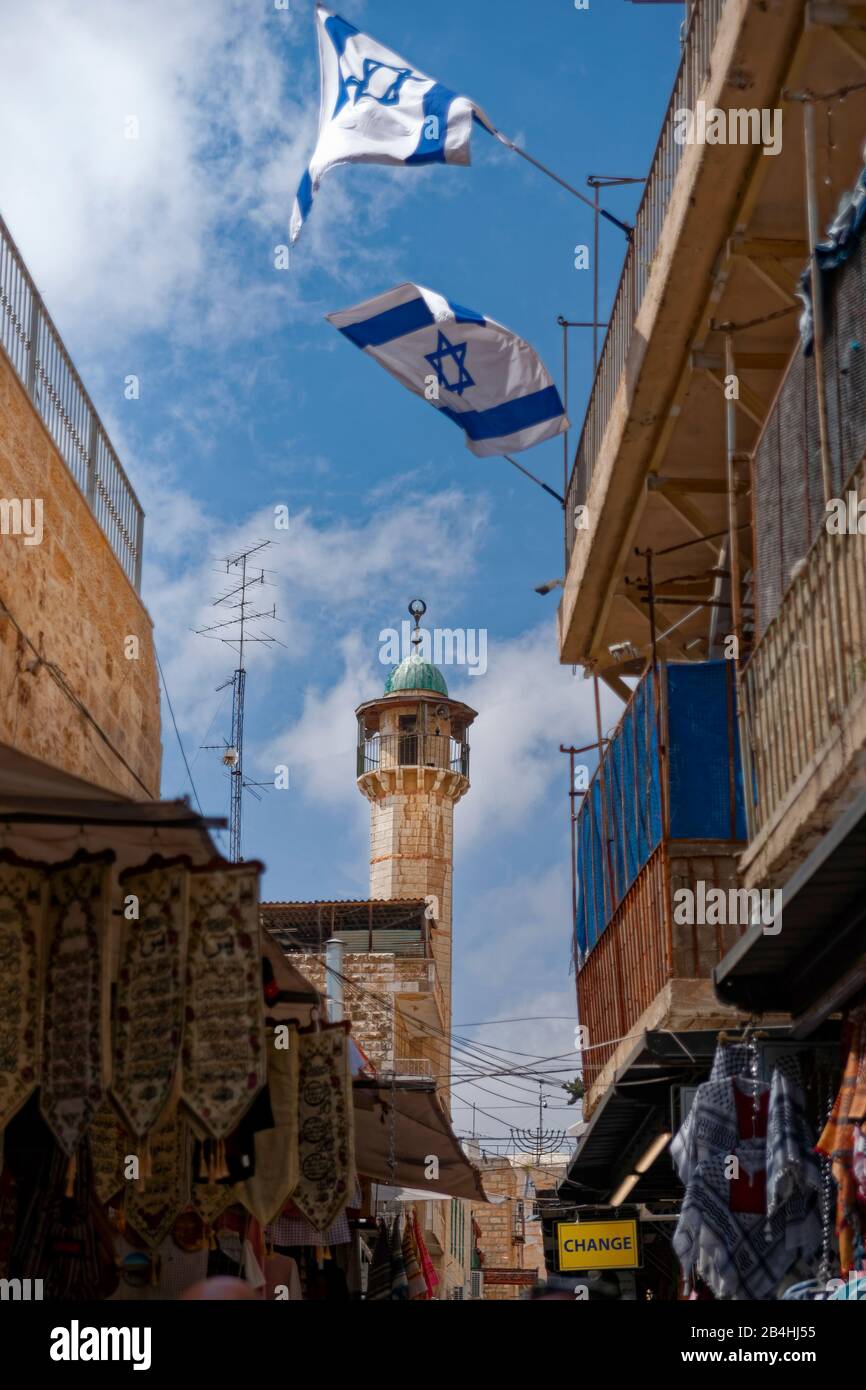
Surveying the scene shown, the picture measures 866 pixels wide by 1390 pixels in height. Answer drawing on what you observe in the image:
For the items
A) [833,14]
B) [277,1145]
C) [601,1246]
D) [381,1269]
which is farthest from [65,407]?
[601,1246]

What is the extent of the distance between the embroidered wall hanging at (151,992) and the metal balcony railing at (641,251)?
17.1 ft

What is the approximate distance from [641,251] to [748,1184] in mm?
6172

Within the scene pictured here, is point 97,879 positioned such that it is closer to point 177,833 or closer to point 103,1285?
point 177,833

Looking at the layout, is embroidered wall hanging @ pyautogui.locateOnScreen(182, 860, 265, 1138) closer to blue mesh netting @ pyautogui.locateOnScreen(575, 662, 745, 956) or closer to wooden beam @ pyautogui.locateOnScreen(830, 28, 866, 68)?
blue mesh netting @ pyautogui.locateOnScreen(575, 662, 745, 956)

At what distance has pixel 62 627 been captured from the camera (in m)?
11.5

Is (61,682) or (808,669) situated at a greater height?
(61,682)

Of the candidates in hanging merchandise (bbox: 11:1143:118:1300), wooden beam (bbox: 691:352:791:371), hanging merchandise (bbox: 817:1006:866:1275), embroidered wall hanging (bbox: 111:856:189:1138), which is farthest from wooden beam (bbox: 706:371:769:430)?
hanging merchandise (bbox: 11:1143:118:1300)

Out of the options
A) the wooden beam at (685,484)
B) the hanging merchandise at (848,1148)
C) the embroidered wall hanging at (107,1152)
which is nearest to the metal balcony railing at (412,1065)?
the wooden beam at (685,484)

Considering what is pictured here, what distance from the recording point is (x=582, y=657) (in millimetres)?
14172

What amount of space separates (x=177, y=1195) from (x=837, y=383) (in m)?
5.21

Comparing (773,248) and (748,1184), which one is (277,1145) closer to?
(748,1184)

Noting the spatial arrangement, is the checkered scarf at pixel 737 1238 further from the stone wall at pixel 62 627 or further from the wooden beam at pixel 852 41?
the wooden beam at pixel 852 41

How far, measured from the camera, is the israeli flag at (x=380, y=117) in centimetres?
1138
